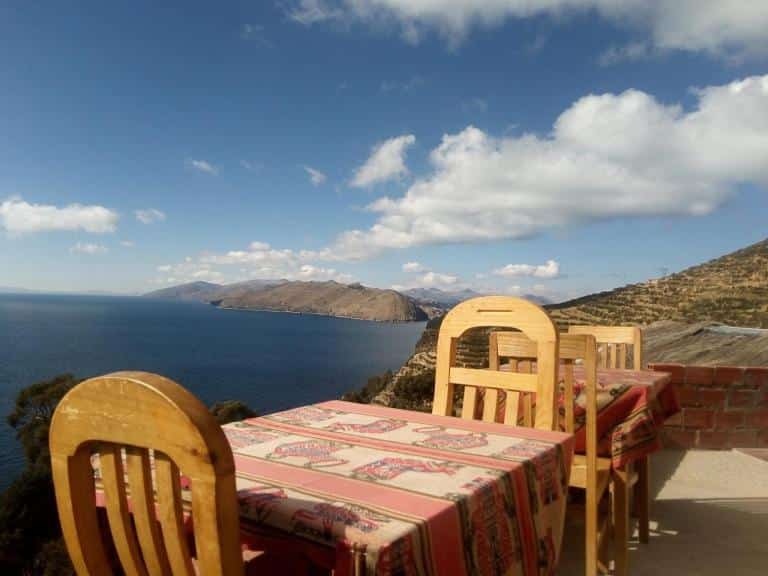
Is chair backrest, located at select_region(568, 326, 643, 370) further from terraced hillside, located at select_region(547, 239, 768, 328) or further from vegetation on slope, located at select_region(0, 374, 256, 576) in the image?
terraced hillside, located at select_region(547, 239, 768, 328)

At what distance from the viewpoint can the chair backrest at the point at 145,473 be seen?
62cm

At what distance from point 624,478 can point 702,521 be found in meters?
1.10

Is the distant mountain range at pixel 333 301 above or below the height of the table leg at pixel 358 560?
above

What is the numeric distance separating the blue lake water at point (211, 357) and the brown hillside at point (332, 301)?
35.0 m

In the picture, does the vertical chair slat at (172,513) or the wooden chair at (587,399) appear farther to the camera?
the wooden chair at (587,399)

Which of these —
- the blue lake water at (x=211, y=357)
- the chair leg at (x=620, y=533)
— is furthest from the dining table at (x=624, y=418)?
the blue lake water at (x=211, y=357)

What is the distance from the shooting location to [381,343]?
8469 cm

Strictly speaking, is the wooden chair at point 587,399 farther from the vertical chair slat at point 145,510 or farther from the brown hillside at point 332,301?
the brown hillside at point 332,301

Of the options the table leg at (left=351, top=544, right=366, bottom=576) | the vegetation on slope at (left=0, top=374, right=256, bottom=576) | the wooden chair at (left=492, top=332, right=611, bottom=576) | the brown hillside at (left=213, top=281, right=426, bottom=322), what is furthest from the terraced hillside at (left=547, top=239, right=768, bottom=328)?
the brown hillside at (left=213, top=281, right=426, bottom=322)

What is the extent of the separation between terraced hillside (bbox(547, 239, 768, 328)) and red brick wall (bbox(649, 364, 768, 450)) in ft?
43.3

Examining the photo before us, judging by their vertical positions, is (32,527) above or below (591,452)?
below

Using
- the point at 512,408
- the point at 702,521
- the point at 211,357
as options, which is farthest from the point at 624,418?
the point at 211,357

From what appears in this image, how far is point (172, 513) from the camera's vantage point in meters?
0.69

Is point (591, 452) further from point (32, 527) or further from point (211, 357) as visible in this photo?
point (211, 357)
